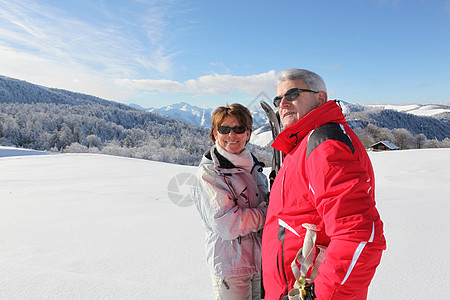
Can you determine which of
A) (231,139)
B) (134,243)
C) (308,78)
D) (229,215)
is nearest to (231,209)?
(229,215)

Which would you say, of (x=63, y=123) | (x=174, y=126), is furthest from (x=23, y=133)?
(x=174, y=126)

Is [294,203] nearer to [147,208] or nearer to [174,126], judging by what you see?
[147,208]

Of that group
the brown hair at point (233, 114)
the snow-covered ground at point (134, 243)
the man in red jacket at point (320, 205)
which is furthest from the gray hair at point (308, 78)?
the snow-covered ground at point (134, 243)

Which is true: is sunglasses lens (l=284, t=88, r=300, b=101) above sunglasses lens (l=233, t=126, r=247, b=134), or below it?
above

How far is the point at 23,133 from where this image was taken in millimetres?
54156

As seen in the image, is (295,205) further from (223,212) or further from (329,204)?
(223,212)

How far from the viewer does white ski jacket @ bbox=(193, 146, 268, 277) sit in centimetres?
142

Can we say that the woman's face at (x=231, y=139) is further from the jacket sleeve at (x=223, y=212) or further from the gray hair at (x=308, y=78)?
the gray hair at (x=308, y=78)

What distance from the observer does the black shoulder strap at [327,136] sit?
0.92 meters

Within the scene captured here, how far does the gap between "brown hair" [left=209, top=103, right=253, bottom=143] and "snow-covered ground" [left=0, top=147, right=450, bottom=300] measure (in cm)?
141

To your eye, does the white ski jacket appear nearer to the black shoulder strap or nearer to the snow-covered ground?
the black shoulder strap

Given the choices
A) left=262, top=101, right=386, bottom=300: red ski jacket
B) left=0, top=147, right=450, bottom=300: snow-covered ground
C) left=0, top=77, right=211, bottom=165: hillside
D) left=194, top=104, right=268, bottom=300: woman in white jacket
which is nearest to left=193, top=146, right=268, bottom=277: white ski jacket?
left=194, top=104, right=268, bottom=300: woman in white jacket

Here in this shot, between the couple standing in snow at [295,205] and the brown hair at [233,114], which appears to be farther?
the brown hair at [233,114]

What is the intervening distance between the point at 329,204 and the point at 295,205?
203mm
